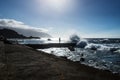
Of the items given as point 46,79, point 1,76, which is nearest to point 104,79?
point 46,79

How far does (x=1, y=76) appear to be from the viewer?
8.97ft

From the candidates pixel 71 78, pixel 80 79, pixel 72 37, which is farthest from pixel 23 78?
pixel 72 37

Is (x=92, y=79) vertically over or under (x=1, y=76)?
under

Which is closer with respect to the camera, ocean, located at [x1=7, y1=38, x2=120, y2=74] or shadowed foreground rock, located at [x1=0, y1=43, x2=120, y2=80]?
shadowed foreground rock, located at [x1=0, y1=43, x2=120, y2=80]

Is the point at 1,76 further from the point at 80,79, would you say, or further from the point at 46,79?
the point at 80,79

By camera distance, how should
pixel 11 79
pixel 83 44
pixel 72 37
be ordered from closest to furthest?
1. pixel 11 79
2. pixel 83 44
3. pixel 72 37

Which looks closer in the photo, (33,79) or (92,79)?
(33,79)

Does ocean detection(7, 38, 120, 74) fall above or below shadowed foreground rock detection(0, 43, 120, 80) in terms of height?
below

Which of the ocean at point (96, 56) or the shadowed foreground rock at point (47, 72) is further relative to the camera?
the ocean at point (96, 56)

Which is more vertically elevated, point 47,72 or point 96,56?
point 47,72

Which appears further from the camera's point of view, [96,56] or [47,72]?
[96,56]

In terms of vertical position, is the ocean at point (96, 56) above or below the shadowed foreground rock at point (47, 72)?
below

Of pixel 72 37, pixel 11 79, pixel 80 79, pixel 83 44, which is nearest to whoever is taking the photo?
pixel 11 79

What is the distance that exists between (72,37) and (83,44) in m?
23.8
